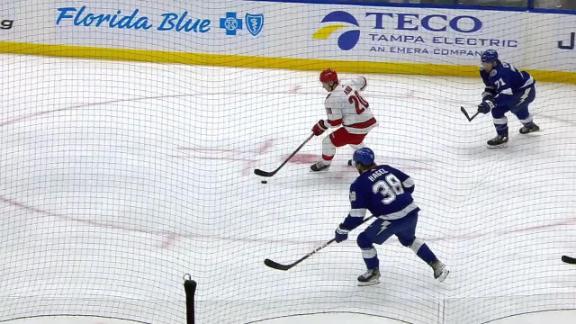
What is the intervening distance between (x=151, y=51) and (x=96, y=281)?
23.1 ft

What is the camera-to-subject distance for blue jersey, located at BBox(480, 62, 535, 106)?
9820 mm

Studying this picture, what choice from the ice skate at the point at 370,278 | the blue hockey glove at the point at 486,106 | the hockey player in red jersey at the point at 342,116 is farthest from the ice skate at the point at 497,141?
the ice skate at the point at 370,278

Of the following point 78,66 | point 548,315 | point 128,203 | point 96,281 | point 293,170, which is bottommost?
point 548,315

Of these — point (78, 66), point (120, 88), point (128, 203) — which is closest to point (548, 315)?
point (128, 203)

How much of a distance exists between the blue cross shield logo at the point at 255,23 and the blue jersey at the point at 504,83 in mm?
3994

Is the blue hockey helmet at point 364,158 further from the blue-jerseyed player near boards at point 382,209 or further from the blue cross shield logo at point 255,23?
the blue cross shield logo at point 255,23

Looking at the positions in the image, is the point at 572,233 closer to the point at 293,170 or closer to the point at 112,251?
the point at 293,170

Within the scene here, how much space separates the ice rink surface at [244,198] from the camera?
243 inches

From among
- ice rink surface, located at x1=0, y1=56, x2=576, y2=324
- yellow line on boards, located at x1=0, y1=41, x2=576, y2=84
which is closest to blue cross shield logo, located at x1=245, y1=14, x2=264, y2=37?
yellow line on boards, located at x1=0, y1=41, x2=576, y2=84

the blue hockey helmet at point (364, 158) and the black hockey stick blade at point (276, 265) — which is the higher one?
the blue hockey helmet at point (364, 158)

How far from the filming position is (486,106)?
977cm

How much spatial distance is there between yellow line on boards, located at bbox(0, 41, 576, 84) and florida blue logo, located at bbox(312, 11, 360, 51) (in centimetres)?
25

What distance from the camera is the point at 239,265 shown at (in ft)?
22.3

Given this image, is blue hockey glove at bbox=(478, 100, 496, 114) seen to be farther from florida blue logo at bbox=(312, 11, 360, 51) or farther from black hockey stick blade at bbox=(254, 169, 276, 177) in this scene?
florida blue logo at bbox=(312, 11, 360, 51)
